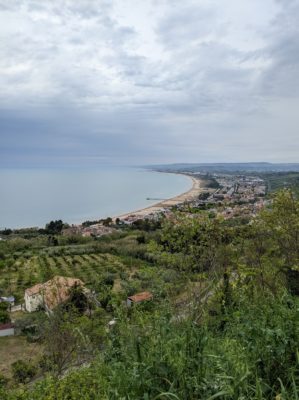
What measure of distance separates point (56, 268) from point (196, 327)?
Result: 3086 centimetres

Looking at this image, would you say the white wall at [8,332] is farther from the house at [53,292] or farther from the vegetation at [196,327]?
the vegetation at [196,327]

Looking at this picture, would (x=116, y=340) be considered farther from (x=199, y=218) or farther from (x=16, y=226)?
(x=16, y=226)

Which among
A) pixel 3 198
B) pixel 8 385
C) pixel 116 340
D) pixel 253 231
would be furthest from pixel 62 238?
pixel 3 198

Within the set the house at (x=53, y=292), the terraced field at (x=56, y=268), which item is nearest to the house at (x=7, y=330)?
the house at (x=53, y=292)

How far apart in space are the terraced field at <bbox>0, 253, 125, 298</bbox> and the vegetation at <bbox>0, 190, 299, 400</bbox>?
15.4 meters

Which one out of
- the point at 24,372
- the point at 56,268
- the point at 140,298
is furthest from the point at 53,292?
the point at 56,268

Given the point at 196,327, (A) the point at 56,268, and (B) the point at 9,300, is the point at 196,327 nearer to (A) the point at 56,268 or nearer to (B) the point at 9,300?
(B) the point at 9,300

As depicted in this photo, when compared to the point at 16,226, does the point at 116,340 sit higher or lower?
higher

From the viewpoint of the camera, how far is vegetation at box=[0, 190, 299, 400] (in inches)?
86.4

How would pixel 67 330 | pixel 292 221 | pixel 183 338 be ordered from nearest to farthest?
pixel 183 338, pixel 292 221, pixel 67 330

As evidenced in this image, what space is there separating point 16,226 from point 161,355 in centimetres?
6035

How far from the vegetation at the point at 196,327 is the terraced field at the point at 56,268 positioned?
50.6 feet

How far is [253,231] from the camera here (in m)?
7.66

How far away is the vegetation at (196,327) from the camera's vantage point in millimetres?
2193
